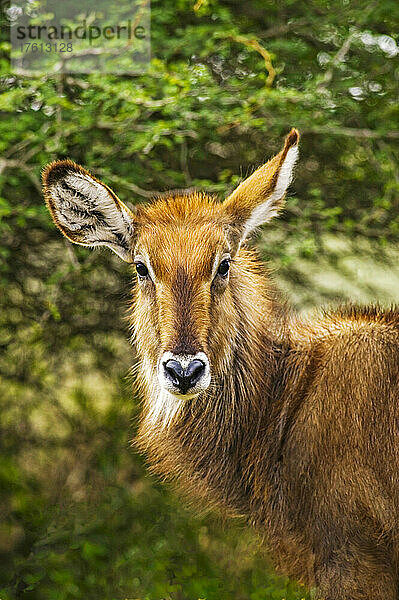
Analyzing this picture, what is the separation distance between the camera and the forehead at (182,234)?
4.80m

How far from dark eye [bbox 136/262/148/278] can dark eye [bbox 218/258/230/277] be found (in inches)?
16.1

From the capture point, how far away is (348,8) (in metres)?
8.28

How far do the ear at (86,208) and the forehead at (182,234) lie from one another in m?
0.14

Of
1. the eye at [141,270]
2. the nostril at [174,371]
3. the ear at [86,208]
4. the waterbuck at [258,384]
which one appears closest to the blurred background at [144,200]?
the ear at [86,208]

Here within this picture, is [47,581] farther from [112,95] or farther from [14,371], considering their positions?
[112,95]

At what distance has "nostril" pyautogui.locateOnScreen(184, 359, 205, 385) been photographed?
4461 millimetres

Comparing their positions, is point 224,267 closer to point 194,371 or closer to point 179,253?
point 179,253

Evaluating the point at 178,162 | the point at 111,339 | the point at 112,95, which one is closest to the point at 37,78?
the point at 112,95

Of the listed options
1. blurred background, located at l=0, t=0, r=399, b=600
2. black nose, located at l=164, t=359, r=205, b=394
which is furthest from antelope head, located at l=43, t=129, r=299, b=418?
blurred background, located at l=0, t=0, r=399, b=600

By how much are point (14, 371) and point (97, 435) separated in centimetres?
102

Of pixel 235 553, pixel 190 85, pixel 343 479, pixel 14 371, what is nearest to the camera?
pixel 343 479

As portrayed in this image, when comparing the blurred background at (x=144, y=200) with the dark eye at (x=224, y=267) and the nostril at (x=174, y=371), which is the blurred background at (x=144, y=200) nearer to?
the dark eye at (x=224, y=267)

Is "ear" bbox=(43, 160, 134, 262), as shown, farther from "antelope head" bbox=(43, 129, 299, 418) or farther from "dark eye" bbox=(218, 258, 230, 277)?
"dark eye" bbox=(218, 258, 230, 277)

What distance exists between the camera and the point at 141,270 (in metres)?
5.03
